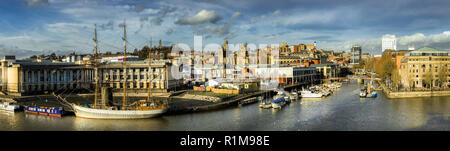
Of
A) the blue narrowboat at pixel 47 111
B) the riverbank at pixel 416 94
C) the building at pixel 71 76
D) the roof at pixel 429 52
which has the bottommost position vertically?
Answer: the blue narrowboat at pixel 47 111

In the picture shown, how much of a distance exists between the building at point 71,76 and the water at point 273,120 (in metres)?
16.4

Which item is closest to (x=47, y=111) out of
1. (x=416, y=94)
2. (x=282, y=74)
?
(x=416, y=94)

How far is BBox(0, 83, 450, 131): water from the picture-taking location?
25.8 m

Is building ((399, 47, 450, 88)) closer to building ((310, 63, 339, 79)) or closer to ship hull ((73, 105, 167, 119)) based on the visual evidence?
ship hull ((73, 105, 167, 119))

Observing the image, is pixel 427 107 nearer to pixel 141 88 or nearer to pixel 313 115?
pixel 313 115

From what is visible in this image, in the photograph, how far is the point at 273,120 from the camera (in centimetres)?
2891

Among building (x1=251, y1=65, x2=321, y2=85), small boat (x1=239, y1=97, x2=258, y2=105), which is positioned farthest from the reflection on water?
building (x1=251, y1=65, x2=321, y2=85)

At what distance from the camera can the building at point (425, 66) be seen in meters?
49.9

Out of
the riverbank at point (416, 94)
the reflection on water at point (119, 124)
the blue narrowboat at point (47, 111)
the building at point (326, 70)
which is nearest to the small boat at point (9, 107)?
the blue narrowboat at point (47, 111)

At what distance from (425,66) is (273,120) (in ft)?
120

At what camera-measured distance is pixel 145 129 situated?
2534 centimetres

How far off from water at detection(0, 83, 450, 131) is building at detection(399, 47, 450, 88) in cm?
1541

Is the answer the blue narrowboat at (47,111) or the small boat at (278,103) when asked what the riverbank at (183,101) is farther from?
the small boat at (278,103)

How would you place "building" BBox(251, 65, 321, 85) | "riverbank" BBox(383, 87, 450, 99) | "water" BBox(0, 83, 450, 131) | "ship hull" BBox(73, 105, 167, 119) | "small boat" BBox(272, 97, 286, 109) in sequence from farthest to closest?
1. "building" BBox(251, 65, 321, 85)
2. "riverbank" BBox(383, 87, 450, 99)
3. "small boat" BBox(272, 97, 286, 109)
4. "ship hull" BBox(73, 105, 167, 119)
5. "water" BBox(0, 83, 450, 131)
